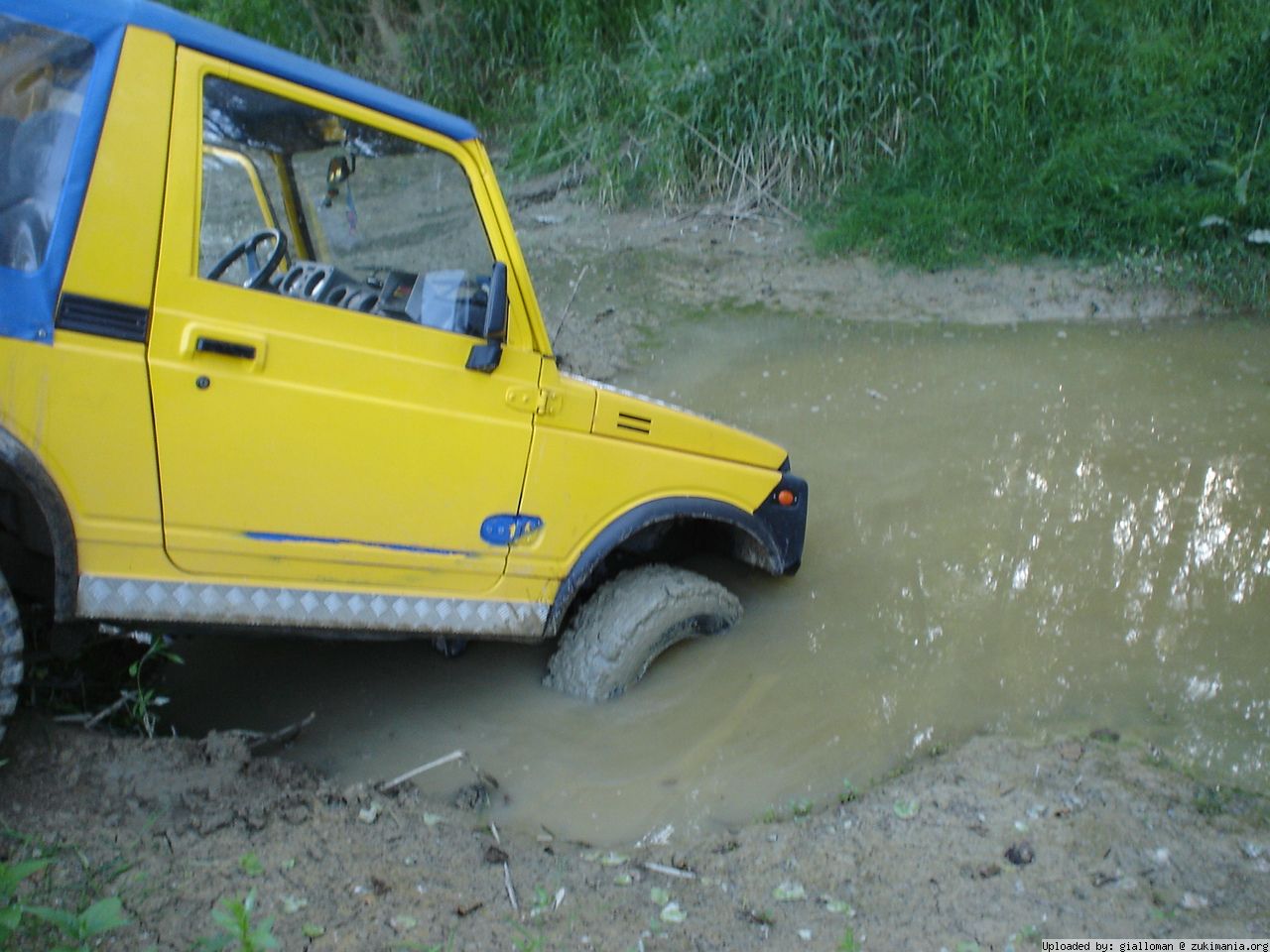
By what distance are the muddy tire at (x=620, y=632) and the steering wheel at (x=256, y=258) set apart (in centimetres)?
165

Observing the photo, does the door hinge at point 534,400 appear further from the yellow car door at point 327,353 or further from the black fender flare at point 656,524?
the black fender flare at point 656,524

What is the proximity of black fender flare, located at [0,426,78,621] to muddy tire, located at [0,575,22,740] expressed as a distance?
120 millimetres

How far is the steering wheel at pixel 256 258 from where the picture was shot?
3.21 meters

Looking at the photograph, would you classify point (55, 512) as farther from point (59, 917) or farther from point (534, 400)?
point (534, 400)

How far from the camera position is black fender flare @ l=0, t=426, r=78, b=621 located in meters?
2.84

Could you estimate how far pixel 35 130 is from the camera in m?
2.86

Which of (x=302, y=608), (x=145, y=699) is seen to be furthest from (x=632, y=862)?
(x=145, y=699)

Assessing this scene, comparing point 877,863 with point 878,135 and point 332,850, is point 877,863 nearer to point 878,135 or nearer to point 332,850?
point 332,850

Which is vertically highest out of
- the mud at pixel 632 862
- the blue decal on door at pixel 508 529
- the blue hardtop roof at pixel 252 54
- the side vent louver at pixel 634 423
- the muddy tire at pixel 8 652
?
the blue hardtop roof at pixel 252 54

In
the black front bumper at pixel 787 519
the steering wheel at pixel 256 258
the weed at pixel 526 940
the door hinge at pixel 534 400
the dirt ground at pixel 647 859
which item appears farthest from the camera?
the black front bumper at pixel 787 519

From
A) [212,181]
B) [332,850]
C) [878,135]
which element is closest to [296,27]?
[878,135]

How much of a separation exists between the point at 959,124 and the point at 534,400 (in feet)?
22.4

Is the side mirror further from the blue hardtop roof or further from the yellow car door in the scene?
the blue hardtop roof

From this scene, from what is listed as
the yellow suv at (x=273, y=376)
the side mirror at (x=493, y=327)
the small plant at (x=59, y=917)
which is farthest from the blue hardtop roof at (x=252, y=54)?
the small plant at (x=59, y=917)
